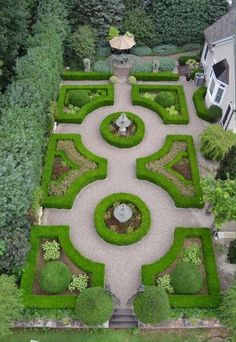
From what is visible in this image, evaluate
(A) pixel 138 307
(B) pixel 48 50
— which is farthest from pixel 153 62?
(A) pixel 138 307

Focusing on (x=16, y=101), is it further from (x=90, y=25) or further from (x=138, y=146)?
(x=90, y=25)

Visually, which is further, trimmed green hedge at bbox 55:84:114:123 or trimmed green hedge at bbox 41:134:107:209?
trimmed green hedge at bbox 55:84:114:123

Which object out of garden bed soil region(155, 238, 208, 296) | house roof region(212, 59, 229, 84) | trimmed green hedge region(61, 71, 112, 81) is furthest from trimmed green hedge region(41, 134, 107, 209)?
house roof region(212, 59, 229, 84)

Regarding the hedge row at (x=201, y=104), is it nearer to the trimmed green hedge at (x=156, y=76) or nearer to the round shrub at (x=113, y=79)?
the trimmed green hedge at (x=156, y=76)

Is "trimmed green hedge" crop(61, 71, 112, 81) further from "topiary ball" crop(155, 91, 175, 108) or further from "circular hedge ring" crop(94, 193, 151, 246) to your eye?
"circular hedge ring" crop(94, 193, 151, 246)

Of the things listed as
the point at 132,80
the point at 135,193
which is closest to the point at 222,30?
the point at 132,80

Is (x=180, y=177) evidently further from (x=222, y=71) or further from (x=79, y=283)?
(x=79, y=283)
